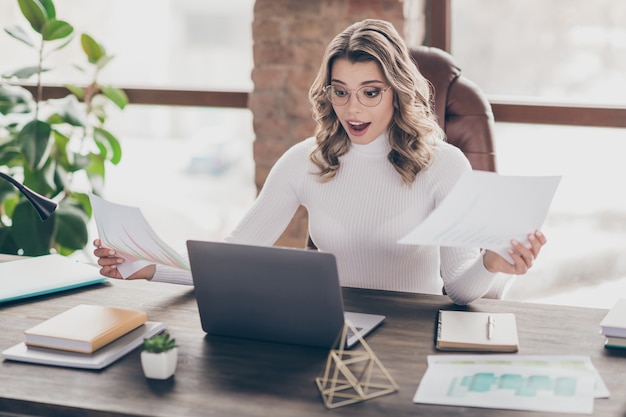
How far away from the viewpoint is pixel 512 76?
2.88m

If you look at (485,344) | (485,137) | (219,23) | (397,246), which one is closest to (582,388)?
(485,344)

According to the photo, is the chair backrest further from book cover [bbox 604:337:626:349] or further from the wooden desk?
book cover [bbox 604:337:626:349]

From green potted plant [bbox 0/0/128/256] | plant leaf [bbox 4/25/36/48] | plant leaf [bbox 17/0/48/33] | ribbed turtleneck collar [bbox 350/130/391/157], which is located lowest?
green potted plant [bbox 0/0/128/256]

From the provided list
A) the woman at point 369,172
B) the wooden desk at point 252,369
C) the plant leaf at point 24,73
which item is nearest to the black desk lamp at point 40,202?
the wooden desk at point 252,369

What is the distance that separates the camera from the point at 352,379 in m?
1.24

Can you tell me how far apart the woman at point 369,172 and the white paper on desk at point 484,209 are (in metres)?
0.44

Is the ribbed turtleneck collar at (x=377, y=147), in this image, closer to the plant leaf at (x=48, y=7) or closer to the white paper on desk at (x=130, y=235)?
the white paper on desk at (x=130, y=235)

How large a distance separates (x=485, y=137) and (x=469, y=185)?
93cm

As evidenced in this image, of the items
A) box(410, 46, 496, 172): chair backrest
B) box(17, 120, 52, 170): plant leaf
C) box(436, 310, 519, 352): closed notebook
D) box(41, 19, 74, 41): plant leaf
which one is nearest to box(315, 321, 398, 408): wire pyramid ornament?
box(436, 310, 519, 352): closed notebook

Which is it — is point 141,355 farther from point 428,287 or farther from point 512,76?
point 512,76

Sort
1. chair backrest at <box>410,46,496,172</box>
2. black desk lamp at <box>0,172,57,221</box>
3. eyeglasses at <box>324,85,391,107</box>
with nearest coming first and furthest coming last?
black desk lamp at <box>0,172,57,221</box> < eyeglasses at <box>324,85,391,107</box> < chair backrest at <box>410,46,496,172</box>

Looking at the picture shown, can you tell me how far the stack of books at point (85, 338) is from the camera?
53.1 inches

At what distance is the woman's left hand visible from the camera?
1.44 m

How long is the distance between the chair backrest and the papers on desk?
38.5 inches
